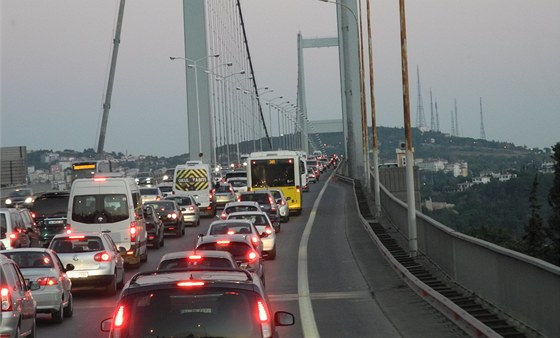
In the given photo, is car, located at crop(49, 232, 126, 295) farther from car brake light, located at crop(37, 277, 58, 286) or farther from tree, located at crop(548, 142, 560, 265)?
tree, located at crop(548, 142, 560, 265)

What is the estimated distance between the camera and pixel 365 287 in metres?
25.5

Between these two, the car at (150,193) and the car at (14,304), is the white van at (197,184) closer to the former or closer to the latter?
the car at (150,193)

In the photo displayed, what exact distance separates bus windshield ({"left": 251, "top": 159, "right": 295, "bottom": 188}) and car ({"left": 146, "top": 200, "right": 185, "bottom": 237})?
1550 cm

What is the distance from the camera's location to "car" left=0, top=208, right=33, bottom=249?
3138cm

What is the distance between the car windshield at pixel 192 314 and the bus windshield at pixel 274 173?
172 feet

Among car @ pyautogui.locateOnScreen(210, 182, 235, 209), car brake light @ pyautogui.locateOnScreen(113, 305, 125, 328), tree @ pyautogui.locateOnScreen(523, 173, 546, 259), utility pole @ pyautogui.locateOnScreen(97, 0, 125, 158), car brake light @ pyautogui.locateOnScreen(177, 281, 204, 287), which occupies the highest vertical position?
utility pole @ pyautogui.locateOnScreen(97, 0, 125, 158)

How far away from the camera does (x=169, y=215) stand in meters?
45.4

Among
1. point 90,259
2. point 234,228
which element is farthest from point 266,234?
point 90,259

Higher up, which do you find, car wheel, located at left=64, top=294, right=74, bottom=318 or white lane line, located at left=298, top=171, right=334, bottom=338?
car wheel, located at left=64, top=294, right=74, bottom=318

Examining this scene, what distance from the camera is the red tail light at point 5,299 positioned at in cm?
1455

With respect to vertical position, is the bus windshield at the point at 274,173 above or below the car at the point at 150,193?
above

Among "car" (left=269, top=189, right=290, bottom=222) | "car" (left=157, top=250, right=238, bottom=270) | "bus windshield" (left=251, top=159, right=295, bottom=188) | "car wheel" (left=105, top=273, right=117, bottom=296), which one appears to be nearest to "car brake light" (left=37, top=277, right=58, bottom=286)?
"car" (left=157, top=250, right=238, bottom=270)

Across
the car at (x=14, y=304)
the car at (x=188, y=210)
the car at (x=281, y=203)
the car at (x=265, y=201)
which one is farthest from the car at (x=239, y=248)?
the car at (x=281, y=203)

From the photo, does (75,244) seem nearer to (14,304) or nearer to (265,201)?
(14,304)
